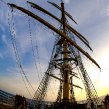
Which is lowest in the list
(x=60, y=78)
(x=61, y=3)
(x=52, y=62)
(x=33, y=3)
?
(x=60, y=78)

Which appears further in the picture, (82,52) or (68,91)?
(82,52)

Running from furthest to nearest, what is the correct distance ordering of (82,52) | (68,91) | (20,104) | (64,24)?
1. (64,24)
2. (82,52)
3. (68,91)
4. (20,104)

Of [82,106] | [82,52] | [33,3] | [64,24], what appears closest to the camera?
[82,106]

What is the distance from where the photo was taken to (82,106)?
26953 mm

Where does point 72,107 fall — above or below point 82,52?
below

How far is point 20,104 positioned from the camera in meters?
15.1

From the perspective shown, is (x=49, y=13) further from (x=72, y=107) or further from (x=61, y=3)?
(x=72, y=107)

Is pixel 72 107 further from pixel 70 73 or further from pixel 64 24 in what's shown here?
pixel 64 24

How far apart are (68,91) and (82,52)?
809 centimetres

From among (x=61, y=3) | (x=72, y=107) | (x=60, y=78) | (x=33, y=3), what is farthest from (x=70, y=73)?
(x=61, y=3)

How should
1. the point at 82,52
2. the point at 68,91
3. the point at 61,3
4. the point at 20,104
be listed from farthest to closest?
the point at 61,3 < the point at 82,52 < the point at 68,91 < the point at 20,104

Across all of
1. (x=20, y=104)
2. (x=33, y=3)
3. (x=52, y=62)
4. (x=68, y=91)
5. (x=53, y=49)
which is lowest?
(x=20, y=104)

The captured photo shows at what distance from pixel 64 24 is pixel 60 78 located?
35.6 feet

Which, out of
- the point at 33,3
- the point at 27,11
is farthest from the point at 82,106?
the point at 33,3
